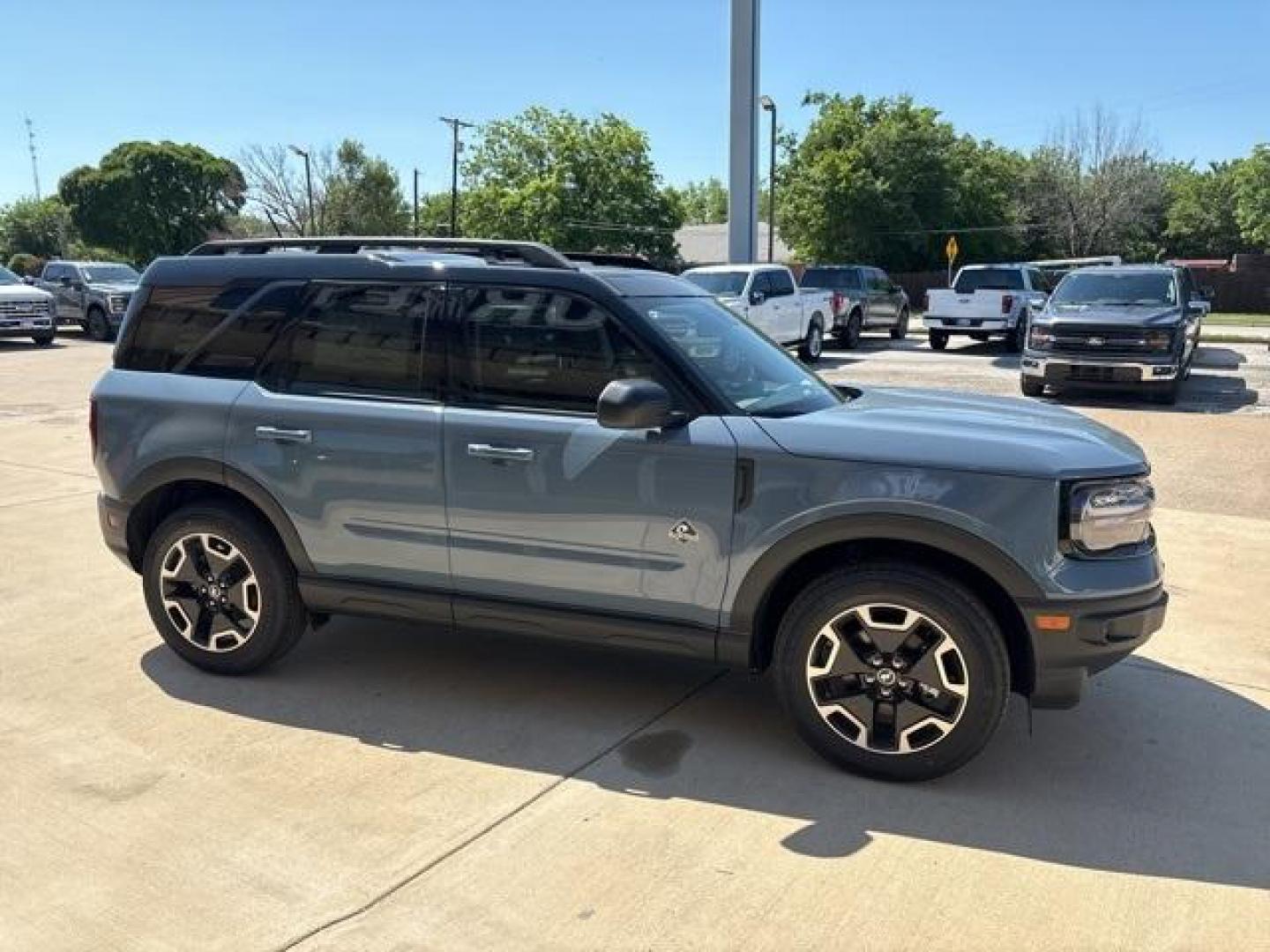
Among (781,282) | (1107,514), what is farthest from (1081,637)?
(781,282)

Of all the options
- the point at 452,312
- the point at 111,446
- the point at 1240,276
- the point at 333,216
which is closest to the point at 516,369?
the point at 452,312

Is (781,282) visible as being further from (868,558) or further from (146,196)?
(146,196)

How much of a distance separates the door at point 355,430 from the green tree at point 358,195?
202 ft

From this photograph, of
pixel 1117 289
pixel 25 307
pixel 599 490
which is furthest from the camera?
pixel 25 307

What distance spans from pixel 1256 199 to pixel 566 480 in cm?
6268

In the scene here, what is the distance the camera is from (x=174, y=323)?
15.3ft

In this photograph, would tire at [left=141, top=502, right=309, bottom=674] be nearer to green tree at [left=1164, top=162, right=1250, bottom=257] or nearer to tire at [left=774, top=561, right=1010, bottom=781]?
tire at [left=774, top=561, right=1010, bottom=781]

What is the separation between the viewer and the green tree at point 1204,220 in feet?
211

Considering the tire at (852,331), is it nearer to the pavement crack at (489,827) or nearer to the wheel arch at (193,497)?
the pavement crack at (489,827)

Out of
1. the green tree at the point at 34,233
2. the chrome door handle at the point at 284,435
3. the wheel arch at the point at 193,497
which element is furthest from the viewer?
the green tree at the point at 34,233

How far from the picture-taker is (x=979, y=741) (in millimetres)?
3561

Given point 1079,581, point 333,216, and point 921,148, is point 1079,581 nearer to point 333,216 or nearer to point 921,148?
point 921,148

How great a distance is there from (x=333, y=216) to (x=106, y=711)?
6324cm

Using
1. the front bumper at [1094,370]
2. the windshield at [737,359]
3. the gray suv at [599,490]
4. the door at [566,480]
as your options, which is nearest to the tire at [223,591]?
the gray suv at [599,490]
